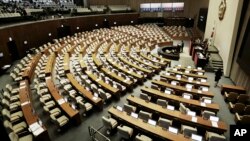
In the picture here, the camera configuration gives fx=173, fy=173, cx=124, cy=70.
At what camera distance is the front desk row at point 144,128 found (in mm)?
5656

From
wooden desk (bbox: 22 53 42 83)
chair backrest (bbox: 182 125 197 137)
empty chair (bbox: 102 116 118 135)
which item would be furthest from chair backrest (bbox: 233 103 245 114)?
wooden desk (bbox: 22 53 42 83)

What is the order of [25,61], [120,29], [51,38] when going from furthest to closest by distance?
[120,29], [51,38], [25,61]

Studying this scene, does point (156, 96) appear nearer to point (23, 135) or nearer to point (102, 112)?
point (102, 112)

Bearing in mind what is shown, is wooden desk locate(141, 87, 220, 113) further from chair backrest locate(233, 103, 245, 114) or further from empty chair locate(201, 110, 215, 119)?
chair backrest locate(233, 103, 245, 114)

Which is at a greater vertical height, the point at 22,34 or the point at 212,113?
the point at 22,34

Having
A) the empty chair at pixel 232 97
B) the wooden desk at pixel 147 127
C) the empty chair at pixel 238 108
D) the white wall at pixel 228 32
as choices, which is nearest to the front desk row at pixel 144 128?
the wooden desk at pixel 147 127

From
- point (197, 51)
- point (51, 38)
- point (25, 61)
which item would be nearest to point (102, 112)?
point (25, 61)

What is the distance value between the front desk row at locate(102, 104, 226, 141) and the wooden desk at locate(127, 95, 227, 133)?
0.27m

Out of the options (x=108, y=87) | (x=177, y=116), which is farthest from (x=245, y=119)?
(x=108, y=87)

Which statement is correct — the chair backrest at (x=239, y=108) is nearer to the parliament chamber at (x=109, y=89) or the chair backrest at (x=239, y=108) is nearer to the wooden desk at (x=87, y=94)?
the parliament chamber at (x=109, y=89)

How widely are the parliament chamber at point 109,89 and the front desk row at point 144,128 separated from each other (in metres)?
0.03

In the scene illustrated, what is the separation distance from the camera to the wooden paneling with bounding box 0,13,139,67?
14.0m

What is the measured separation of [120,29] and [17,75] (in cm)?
1709

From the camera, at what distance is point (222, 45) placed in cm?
1407
